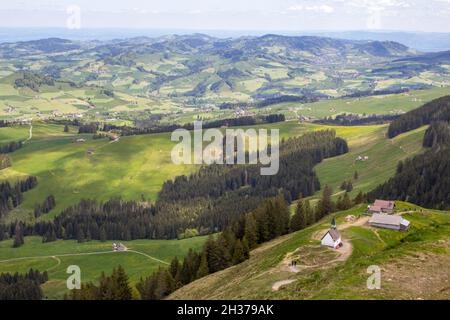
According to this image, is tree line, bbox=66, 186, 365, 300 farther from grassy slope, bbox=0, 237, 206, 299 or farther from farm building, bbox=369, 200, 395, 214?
grassy slope, bbox=0, 237, 206, 299

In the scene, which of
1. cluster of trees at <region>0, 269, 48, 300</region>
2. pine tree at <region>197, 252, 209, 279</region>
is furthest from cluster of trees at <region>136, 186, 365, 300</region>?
cluster of trees at <region>0, 269, 48, 300</region>

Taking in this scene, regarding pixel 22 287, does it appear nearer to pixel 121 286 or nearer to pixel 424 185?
pixel 121 286

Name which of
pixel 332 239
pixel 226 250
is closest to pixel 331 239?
pixel 332 239

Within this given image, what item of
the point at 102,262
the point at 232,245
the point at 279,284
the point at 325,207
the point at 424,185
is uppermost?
the point at 279,284

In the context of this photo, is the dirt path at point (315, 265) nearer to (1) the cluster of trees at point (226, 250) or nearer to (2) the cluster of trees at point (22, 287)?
(1) the cluster of trees at point (226, 250)
